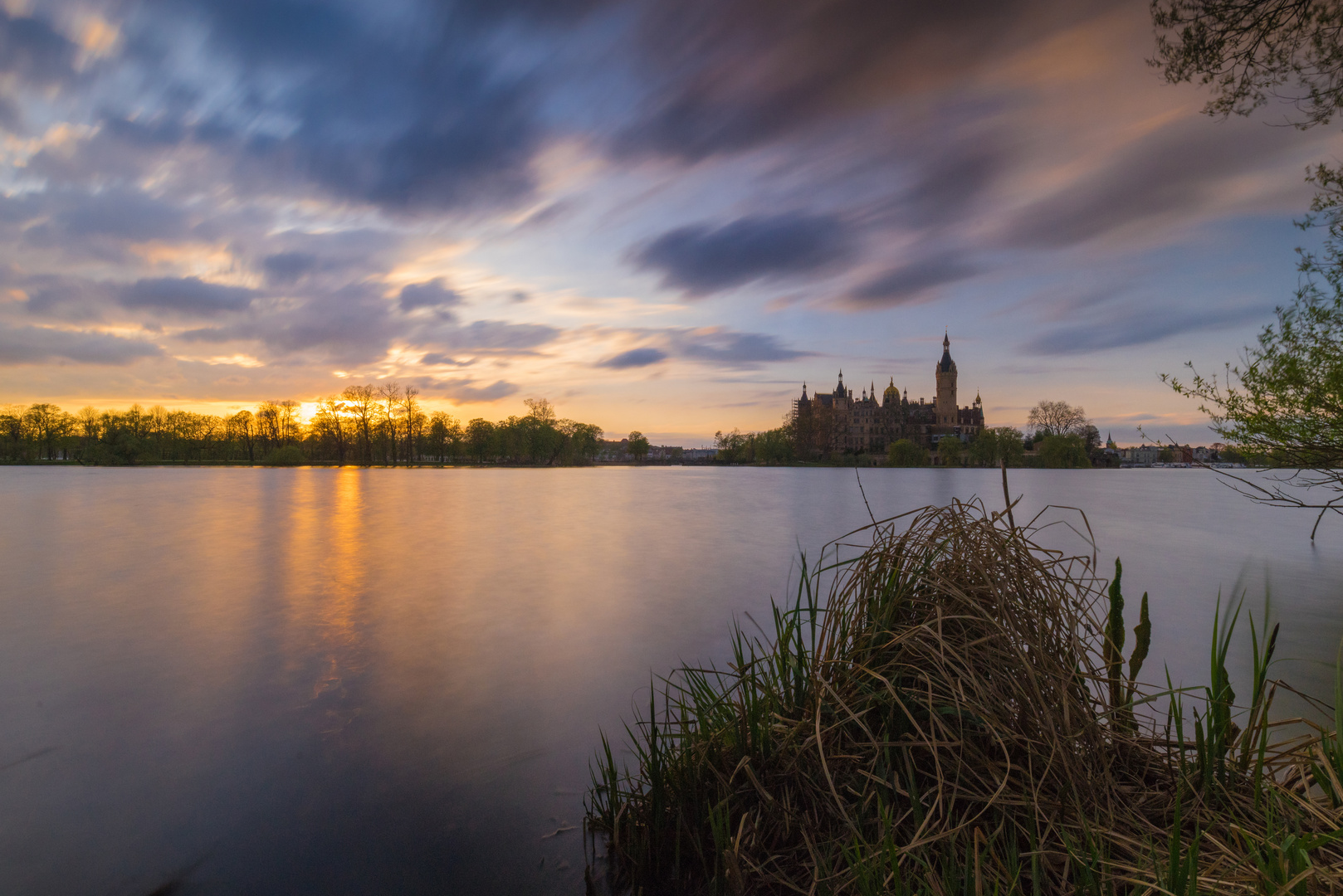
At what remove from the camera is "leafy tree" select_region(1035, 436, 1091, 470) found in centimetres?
12150

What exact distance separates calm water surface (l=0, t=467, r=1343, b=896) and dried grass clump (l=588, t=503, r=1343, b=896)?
6.08ft

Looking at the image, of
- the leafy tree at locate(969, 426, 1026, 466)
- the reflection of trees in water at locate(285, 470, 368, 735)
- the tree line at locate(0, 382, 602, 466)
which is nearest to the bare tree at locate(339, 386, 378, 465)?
the tree line at locate(0, 382, 602, 466)

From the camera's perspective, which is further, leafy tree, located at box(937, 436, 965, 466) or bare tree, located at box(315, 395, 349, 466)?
leafy tree, located at box(937, 436, 965, 466)

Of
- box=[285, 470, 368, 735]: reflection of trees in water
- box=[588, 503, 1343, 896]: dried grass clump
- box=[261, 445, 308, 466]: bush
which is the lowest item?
box=[285, 470, 368, 735]: reflection of trees in water

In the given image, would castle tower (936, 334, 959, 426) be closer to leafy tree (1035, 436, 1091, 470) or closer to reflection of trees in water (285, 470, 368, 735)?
leafy tree (1035, 436, 1091, 470)

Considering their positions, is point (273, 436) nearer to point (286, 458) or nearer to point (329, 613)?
point (286, 458)

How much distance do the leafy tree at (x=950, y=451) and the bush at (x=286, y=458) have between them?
121m

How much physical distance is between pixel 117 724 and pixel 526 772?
13.6ft

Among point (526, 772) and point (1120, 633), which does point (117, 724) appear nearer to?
point (526, 772)

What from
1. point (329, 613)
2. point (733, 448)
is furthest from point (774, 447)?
point (329, 613)

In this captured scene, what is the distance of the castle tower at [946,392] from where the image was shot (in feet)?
482

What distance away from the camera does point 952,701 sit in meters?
2.15

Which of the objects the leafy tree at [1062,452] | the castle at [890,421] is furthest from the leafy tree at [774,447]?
the leafy tree at [1062,452]

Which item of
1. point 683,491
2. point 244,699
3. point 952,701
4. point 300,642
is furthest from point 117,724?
point 683,491
